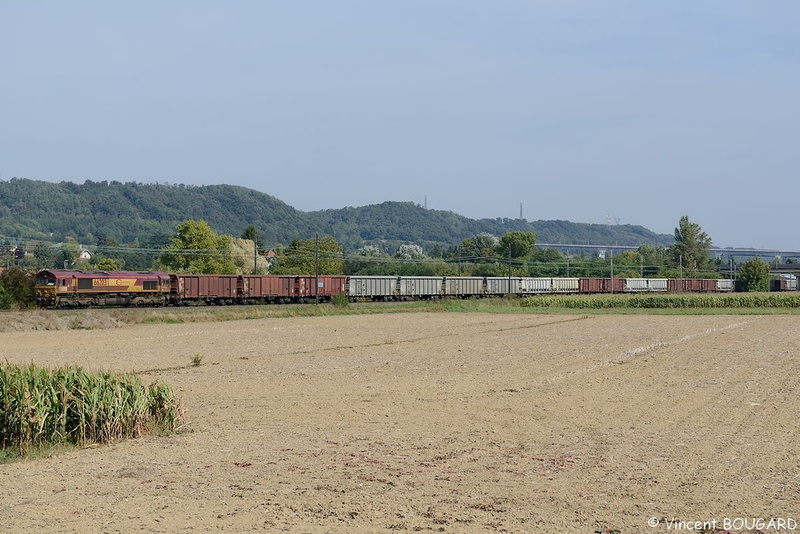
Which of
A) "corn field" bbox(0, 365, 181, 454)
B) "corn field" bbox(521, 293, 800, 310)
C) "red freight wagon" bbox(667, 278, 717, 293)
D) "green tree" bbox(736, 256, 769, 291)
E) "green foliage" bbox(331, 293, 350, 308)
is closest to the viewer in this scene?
"corn field" bbox(0, 365, 181, 454)

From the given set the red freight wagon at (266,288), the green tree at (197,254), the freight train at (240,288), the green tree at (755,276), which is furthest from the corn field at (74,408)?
the green tree at (755,276)

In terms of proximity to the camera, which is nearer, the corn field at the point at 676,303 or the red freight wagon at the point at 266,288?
the red freight wagon at the point at 266,288

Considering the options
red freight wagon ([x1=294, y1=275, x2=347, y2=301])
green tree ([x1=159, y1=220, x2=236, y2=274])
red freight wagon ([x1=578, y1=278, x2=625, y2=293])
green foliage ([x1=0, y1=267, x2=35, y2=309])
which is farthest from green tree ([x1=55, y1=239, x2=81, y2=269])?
green foliage ([x1=0, y1=267, x2=35, y2=309])

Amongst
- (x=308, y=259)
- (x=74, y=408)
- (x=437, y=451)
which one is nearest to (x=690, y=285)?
(x=308, y=259)

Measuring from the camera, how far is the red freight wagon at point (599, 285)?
5448 inches

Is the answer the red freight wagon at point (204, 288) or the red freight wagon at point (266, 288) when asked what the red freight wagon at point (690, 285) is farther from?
the red freight wagon at point (204, 288)

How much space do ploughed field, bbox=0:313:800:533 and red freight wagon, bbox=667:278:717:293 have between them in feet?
411

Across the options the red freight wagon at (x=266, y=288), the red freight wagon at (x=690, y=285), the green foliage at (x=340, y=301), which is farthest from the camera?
the red freight wagon at (x=690, y=285)

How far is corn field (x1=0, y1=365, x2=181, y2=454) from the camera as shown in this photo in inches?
638

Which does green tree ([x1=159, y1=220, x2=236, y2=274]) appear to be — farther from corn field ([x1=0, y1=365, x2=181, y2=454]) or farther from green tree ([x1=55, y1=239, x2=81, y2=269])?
corn field ([x1=0, y1=365, x2=181, y2=454])

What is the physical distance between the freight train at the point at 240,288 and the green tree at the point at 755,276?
1866 inches

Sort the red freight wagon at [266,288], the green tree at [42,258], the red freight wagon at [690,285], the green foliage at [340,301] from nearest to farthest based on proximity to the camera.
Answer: the green foliage at [340,301] → the red freight wagon at [266,288] → the red freight wagon at [690,285] → the green tree at [42,258]

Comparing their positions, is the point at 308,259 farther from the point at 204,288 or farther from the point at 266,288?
the point at 204,288

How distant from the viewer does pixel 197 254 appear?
139 meters
